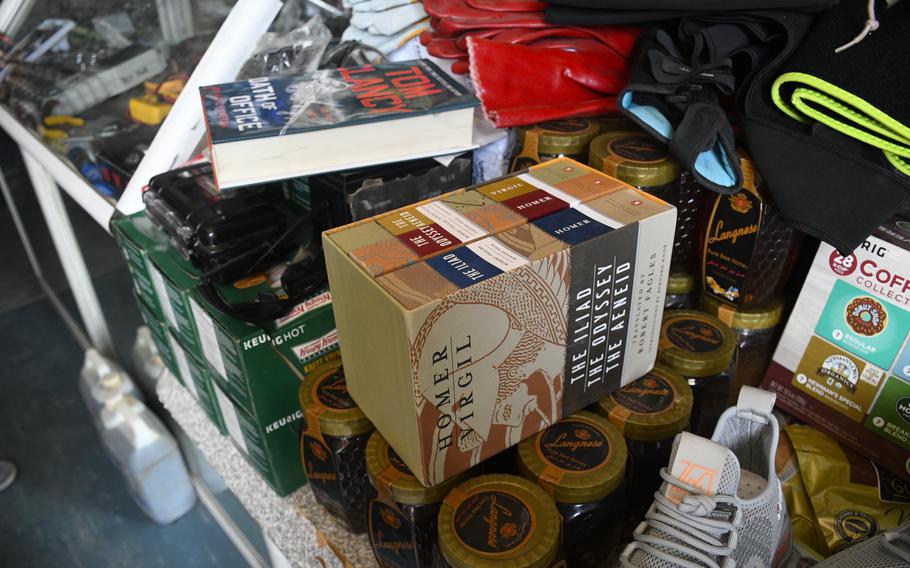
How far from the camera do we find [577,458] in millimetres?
570

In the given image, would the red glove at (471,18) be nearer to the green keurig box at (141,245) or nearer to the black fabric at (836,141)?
the black fabric at (836,141)

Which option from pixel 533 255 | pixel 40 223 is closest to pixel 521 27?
pixel 533 255

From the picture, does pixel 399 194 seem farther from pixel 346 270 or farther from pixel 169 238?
pixel 169 238

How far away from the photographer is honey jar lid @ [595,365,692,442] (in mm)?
602

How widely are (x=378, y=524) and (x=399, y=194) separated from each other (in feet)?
1.17

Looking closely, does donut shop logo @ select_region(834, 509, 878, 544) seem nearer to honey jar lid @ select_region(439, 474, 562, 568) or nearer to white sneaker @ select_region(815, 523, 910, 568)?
white sneaker @ select_region(815, 523, 910, 568)

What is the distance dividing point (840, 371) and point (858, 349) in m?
0.04

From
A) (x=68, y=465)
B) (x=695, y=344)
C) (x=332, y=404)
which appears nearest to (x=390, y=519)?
(x=332, y=404)

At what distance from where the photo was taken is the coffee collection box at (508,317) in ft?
1.60

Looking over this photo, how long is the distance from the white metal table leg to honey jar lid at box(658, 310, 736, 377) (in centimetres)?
144

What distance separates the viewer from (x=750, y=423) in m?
0.58

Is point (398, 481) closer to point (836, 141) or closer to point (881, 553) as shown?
point (881, 553)

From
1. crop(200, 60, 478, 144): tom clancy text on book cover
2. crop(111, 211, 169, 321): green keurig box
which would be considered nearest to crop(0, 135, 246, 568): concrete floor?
crop(111, 211, 169, 321): green keurig box

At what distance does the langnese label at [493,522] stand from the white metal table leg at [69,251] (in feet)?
4.65
